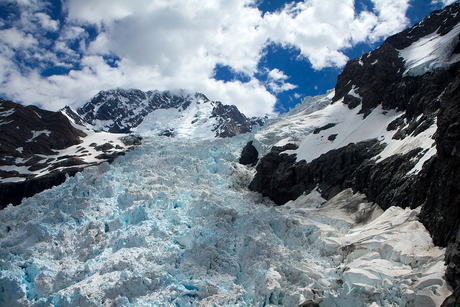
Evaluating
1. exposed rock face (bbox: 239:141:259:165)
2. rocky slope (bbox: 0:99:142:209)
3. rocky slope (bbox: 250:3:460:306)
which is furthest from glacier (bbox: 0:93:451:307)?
rocky slope (bbox: 0:99:142:209)

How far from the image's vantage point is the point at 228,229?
78.0ft

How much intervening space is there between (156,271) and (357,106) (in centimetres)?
3962

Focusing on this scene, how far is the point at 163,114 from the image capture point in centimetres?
16812

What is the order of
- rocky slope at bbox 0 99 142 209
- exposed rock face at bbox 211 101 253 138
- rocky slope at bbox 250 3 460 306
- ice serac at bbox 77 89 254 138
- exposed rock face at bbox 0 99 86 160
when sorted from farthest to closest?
ice serac at bbox 77 89 254 138, exposed rock face at bbox 211 101 253 138, exposed rock face at bbox 0 99 86 160, rocky slope at bbox 0 99 142 209, rocky slope at bbox 250 3 460 306

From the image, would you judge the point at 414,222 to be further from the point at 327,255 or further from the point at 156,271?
the point at 156,271

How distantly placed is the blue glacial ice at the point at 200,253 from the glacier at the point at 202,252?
0.07 metres

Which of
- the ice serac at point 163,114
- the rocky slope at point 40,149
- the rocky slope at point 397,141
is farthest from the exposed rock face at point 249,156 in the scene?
the ice serac at point 163,114

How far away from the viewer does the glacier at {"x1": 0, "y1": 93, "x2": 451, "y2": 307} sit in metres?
14.5

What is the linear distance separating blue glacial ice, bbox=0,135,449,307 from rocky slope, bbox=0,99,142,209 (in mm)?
33963

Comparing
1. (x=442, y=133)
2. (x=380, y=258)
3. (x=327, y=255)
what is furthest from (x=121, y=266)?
(x=442, y=133)

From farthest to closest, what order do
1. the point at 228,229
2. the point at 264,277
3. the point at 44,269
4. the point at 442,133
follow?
the point at 228,229 → the point at 44,269 → the point at 264,277 → the point at 442,133

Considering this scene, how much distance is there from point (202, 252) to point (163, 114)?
155 meters

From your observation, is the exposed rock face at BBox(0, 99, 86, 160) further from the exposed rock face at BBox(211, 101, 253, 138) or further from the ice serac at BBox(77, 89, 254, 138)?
the exposed rock face at BBox(211, 101, 253, 138)

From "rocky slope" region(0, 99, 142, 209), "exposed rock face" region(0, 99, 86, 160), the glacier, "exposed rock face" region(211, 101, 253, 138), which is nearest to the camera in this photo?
the glacier
